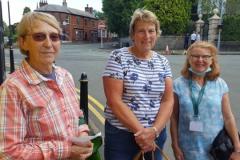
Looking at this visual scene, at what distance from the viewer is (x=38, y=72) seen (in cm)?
207

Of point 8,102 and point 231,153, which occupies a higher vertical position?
point 8,102

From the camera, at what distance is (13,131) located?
1.87 meters

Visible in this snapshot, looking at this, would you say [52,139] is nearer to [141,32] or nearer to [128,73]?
[128,73]

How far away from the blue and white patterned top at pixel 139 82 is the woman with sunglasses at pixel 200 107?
12.8 inches

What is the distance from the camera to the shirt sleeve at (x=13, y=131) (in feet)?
6.09

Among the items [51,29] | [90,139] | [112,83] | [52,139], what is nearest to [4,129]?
[52,139]

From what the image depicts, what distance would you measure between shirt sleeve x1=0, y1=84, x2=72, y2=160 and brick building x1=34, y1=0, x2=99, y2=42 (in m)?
66.2

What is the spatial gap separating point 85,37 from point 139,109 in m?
79.7

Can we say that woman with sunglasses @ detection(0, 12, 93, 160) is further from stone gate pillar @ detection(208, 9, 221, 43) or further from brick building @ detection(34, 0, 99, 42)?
brick building @ detection(34, 0, 99, 42)

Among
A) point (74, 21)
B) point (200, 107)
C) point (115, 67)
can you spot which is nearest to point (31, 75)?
point (115, 67)

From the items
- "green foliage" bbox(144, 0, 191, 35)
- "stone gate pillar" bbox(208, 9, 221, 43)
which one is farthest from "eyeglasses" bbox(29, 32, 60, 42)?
"stone gate pillar" bbox(208, 9, 221, 43)

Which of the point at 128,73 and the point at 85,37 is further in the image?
the point at 85,37

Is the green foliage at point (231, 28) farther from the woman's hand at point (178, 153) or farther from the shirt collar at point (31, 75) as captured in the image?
the shirt collar at point (31, 75)

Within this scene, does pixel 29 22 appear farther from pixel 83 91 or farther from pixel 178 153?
pixel 83 91
